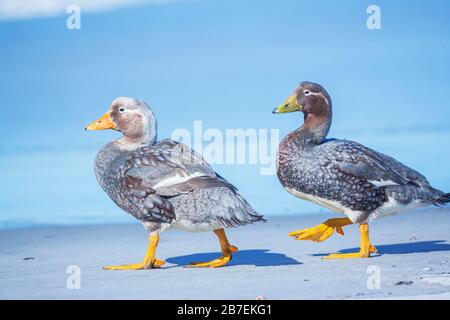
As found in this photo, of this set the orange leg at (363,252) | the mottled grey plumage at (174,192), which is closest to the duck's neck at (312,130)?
the orange leg at (363,252)

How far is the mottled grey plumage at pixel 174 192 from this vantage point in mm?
8000

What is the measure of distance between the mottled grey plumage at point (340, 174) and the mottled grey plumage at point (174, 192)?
962 mm

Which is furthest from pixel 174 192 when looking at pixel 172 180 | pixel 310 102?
pixel 310 102

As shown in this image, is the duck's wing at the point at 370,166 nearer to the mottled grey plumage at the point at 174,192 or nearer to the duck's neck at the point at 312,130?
the duck's neck at the point at 312,130

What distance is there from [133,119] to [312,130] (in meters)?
1.89

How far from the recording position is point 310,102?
30.2 feet

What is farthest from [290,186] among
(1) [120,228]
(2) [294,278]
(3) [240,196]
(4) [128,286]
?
(1) [120,228]

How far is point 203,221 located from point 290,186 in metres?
1.26

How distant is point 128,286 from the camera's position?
724 cm

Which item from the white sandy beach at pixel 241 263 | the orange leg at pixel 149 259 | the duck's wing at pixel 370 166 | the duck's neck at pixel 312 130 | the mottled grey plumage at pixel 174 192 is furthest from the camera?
the duck's neck at pixel 312 130

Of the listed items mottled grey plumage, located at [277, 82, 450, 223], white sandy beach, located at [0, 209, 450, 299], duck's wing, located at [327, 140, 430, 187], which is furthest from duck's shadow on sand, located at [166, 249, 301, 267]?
duck's wing, located at [327, 140, 430, 187]

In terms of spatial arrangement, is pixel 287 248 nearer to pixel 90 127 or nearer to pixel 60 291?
pixel 90 127

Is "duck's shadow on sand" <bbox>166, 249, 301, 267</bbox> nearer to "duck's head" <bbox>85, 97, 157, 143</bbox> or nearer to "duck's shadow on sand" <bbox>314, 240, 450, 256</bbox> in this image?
"duck's shadow on sand" <bbox>314, 240, 450, 256</bbox>

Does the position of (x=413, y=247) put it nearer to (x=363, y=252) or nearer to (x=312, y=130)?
(x=363, y=252)
